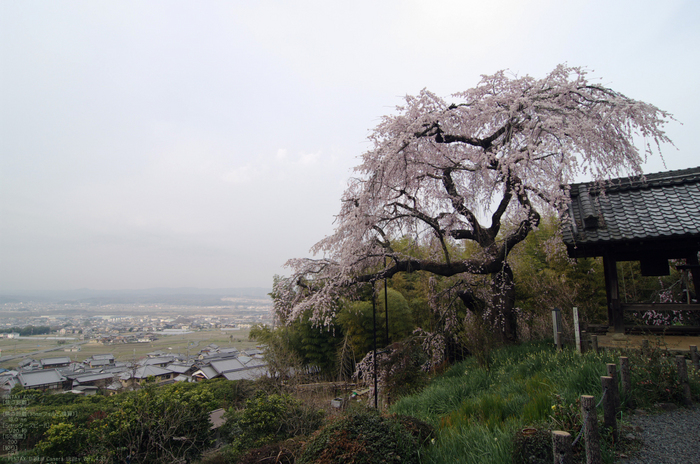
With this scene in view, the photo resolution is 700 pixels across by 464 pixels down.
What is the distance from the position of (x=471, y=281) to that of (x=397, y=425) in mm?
6607

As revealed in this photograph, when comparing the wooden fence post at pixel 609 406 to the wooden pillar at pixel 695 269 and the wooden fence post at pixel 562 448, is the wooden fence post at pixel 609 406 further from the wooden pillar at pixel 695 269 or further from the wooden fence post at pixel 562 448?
the wooden pillar at pixel 695 269

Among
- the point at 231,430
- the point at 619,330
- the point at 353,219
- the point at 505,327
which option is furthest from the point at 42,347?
the point at 619,330

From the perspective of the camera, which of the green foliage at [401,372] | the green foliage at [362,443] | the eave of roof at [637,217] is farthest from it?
the green foliage at [401,372]

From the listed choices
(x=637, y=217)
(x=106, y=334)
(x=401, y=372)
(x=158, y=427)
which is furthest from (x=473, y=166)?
(x=106, y=334)

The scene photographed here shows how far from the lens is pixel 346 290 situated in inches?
335

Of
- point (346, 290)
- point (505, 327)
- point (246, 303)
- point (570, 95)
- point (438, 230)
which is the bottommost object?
point (246, 303)

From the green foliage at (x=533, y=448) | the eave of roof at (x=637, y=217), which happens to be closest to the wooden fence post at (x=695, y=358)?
the eave of roof at (x=637, y=217)

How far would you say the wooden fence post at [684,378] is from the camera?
3.63 meters

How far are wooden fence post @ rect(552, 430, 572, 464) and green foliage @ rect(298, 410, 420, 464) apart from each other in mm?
1268

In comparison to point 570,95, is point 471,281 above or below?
below

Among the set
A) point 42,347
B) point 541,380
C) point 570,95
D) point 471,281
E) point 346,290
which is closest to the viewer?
point 541,380

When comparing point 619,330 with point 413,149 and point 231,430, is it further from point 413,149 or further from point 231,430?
point 231,430

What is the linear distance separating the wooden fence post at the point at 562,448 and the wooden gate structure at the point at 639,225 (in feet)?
16.1

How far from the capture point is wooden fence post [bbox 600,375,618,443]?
113 inches
